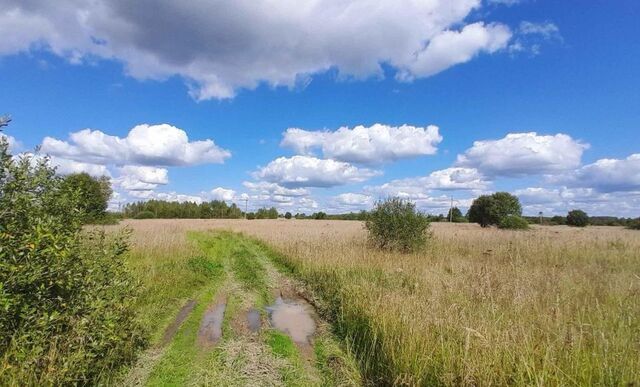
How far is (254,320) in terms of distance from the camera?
8.59 metres

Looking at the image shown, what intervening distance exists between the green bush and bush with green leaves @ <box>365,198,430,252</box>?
2731 cm

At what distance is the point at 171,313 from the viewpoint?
889cm

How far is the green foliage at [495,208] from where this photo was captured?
145ft

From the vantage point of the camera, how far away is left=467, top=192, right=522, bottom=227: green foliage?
4409cm

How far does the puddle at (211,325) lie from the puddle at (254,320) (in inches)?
26.1

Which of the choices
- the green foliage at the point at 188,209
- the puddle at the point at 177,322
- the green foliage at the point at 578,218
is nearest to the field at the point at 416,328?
the puddle at the point at 177,322

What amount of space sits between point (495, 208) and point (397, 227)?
33015 mm

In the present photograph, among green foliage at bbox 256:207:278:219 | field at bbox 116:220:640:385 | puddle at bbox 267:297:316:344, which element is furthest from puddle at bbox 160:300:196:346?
green foliage at bbox 256:207:278:219

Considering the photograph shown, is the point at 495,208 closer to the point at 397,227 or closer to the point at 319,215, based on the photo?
the point at 397,227

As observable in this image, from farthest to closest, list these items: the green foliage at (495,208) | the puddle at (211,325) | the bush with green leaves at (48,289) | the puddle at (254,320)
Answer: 1. the green foliage at (495,208)
2. the puddle at (254,320)
3. the puddle at (211,325)
4. the bush with green leaves at (48,289)

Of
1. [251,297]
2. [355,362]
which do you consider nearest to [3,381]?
[355,362]

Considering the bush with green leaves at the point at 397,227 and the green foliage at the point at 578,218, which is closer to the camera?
the bush with green leaves at the point at 397,227

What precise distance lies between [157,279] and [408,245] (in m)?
11.3

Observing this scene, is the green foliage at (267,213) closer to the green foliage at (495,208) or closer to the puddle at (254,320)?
the green foliage at (495,208)
